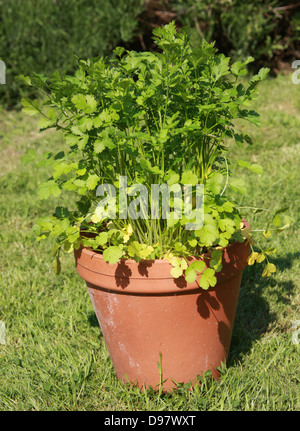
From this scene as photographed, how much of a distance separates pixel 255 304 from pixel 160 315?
0.91 metres

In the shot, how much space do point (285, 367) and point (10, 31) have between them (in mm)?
5033

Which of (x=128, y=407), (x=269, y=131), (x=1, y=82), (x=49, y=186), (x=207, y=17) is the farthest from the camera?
(x=1, y=82)

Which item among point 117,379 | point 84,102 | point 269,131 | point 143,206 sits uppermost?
point 84,102

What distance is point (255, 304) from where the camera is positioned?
8.10 feet

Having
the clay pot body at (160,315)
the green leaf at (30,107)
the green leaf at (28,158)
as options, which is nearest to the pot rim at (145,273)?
the clay pot body at (160,315)

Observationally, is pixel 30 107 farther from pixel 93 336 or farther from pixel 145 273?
pixel 93 336

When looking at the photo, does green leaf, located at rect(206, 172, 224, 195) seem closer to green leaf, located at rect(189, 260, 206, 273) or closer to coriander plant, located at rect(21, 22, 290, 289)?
coriander plant, located at rect(21, 22, 290, 289)

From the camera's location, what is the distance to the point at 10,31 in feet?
18.5

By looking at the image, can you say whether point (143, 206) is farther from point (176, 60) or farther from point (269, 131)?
point (269, 131)

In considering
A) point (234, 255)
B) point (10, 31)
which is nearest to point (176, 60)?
point (234, 255)

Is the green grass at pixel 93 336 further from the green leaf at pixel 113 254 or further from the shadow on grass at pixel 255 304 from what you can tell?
the green leaf at pixel 113 254

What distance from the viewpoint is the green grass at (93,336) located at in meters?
1.87

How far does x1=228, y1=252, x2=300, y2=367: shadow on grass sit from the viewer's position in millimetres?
2203

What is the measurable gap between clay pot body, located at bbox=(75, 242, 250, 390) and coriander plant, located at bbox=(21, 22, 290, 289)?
0.19ft
